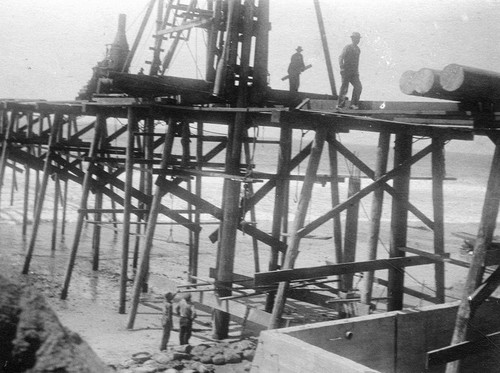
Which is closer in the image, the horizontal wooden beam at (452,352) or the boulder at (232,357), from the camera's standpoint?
the horizontal wooden beam at (452,352)

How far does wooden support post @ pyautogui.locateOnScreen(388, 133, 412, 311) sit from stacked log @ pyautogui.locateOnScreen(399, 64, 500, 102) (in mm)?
2423

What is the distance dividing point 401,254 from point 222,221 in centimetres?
272

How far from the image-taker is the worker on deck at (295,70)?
28.8 feet

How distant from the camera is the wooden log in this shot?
14.6 feet

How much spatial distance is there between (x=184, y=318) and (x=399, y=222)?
338 centimetres

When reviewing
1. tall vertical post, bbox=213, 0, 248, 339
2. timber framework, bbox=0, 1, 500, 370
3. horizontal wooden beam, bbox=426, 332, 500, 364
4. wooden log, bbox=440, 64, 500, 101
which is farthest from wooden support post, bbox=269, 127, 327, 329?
wooden log, bbox=440, 64, 500, 101

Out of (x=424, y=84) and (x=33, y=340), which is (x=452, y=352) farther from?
(x=33, y=340)

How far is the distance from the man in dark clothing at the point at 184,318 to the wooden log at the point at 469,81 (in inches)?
190

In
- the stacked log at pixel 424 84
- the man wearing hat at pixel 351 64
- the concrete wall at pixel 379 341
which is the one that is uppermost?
the man wearing hat at pixel 351 64

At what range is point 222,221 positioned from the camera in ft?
26.9

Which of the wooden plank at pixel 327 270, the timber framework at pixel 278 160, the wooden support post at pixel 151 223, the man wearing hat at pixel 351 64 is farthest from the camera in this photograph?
the wooden support post at pixel 151 223

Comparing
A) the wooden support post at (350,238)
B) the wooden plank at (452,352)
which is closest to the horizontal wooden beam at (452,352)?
the wooden plank at (452,352)

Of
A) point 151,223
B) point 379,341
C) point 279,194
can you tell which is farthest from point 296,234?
point 151,223

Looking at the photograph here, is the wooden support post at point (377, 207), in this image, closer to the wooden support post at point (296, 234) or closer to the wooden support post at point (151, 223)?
the wooden support post at point (296, 234)
